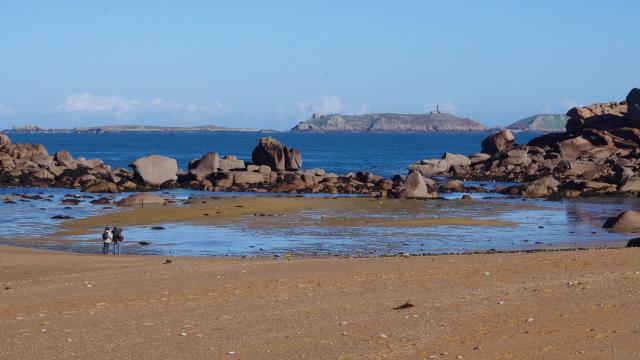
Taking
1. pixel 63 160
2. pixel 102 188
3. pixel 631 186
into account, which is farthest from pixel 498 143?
pixel 102 188

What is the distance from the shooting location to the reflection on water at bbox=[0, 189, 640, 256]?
101 feet

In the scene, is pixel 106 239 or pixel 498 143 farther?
pixel 498 143

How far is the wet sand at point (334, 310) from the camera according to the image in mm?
12469

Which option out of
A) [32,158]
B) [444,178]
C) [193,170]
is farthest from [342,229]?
[32,158]

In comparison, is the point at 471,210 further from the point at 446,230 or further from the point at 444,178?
the point at 444,178

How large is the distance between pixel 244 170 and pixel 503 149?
28.7m

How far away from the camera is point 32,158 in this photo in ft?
243

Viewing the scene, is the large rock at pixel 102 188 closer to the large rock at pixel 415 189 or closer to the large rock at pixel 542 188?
the large rock at pixel 415 189

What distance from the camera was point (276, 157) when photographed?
226 feet

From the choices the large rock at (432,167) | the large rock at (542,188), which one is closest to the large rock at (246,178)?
the large rock at (432,167)

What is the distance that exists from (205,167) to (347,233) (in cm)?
3152

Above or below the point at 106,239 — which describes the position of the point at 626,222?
below

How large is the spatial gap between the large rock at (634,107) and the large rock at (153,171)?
37.9 meters

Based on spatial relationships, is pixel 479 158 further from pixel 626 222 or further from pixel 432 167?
pixel 626 222
